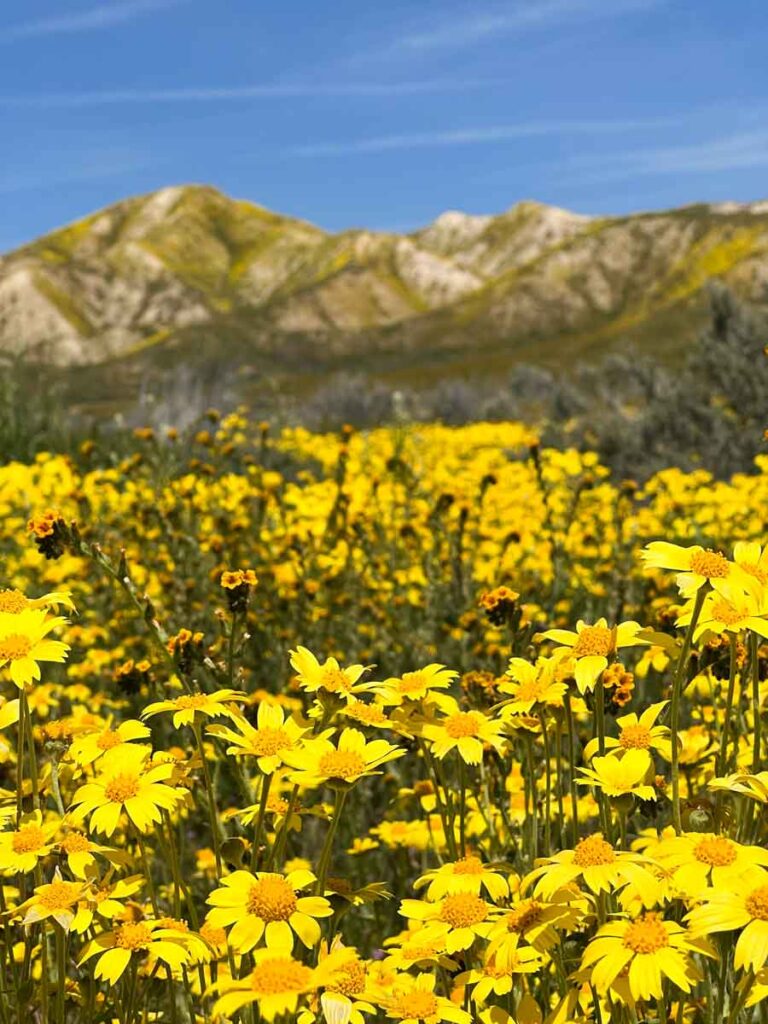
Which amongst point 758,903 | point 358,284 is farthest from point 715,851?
point 358,284

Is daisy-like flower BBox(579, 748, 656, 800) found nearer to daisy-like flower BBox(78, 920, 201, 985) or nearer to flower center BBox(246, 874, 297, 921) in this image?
flower center BBox(246, 874, 297, 921)

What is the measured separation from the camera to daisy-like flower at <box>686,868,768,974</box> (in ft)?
4.62

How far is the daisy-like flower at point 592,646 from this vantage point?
187 centimetres

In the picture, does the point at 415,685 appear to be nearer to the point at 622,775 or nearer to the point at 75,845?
the point at 622,775

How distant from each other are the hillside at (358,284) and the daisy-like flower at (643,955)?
60406 millimetres

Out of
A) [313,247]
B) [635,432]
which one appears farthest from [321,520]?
[313,247]

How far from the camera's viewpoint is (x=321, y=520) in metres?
6.60

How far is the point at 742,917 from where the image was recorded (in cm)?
146

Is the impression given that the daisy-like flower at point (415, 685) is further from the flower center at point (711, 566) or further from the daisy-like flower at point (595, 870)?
the flower center at point (711, 566)

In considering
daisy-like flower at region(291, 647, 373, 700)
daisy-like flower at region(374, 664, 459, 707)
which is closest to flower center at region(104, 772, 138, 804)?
daisy-like flower at region(291, 647, 373, 700)

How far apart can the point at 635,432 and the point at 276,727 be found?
463 inches

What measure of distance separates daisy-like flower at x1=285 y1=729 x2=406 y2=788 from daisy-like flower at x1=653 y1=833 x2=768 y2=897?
49 centimetres

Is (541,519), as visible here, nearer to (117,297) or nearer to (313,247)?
(117,297)

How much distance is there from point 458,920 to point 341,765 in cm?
38
